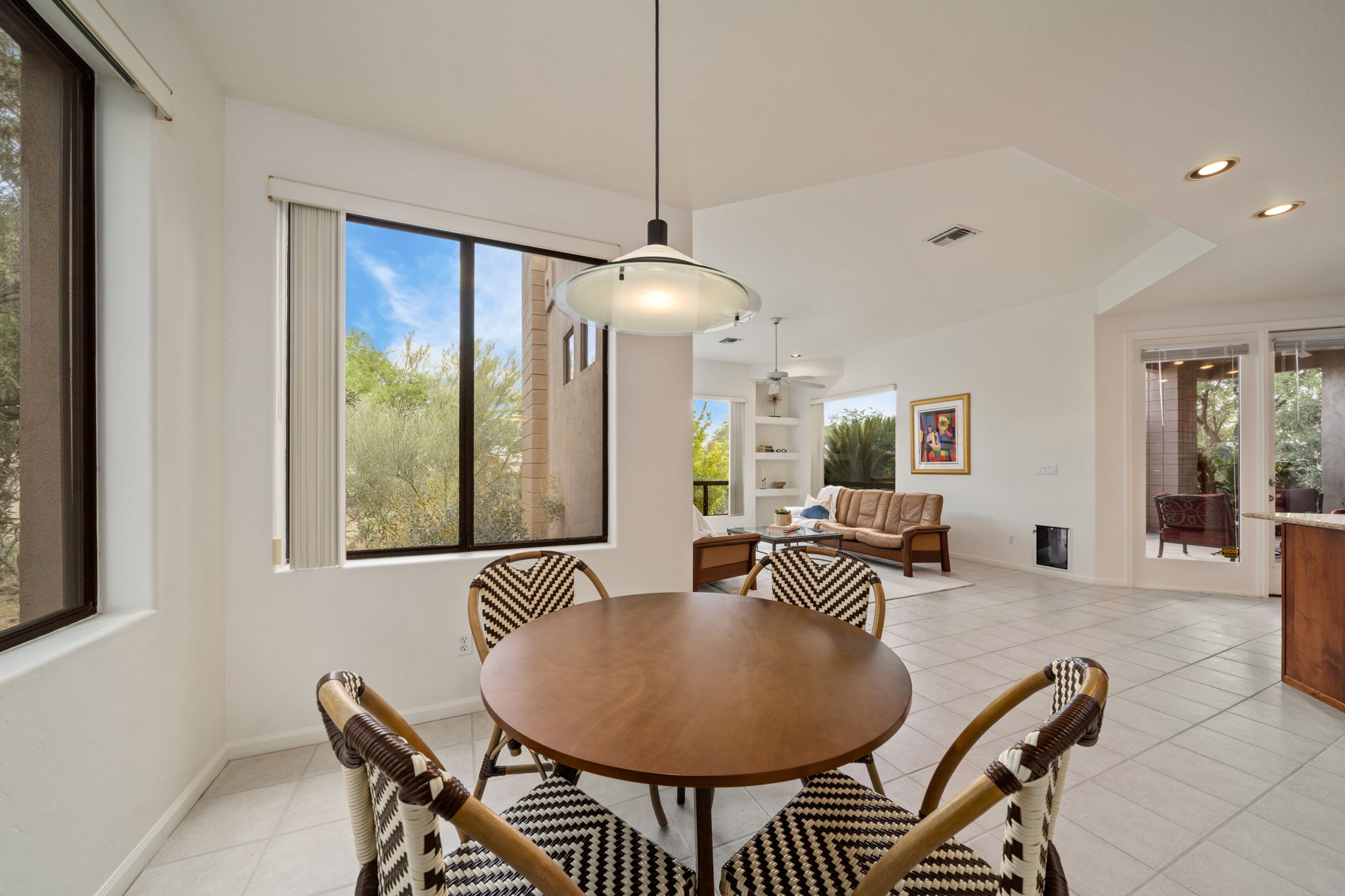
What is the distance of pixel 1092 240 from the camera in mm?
3877

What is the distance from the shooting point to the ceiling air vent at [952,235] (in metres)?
3.67

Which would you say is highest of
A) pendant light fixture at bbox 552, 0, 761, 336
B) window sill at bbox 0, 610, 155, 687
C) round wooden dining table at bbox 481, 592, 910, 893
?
pendant light fixture at bbox 552, 0, 761, 336

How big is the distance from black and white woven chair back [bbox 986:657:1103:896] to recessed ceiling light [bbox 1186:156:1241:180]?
3.10 meters

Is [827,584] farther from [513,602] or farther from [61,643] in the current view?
[61,643]

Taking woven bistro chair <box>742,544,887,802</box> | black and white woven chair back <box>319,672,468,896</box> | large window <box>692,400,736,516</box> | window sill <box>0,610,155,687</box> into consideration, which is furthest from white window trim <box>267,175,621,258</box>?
large window <box>692,400,736,516</box>

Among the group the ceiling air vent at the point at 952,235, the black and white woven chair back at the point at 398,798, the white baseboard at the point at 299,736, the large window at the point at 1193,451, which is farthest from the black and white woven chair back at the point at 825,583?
the large window at the point at 1193,451

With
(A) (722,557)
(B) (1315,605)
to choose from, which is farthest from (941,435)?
(B) (1315,605)

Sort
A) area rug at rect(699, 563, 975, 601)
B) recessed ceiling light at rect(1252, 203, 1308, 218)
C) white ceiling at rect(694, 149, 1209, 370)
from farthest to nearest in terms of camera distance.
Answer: area rug at rect(699, 563, 975, 601), white ceiling at rect(694, 149, 1209, 370), recessed ceiling light at rect(1252, 203, 1308, 218)

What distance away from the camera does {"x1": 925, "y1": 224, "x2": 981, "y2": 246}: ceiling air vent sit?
367cm

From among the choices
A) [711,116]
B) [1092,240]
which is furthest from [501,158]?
[1092,240]

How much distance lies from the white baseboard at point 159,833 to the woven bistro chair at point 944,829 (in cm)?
166

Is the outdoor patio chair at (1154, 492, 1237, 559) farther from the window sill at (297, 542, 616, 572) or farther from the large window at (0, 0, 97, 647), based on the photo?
the large window at (0, 0, 97, 647)

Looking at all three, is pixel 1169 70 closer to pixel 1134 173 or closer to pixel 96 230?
pixel 1134 173

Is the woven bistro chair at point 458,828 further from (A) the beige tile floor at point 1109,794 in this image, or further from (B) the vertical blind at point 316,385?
(B) the vertical blind at point 316,385
